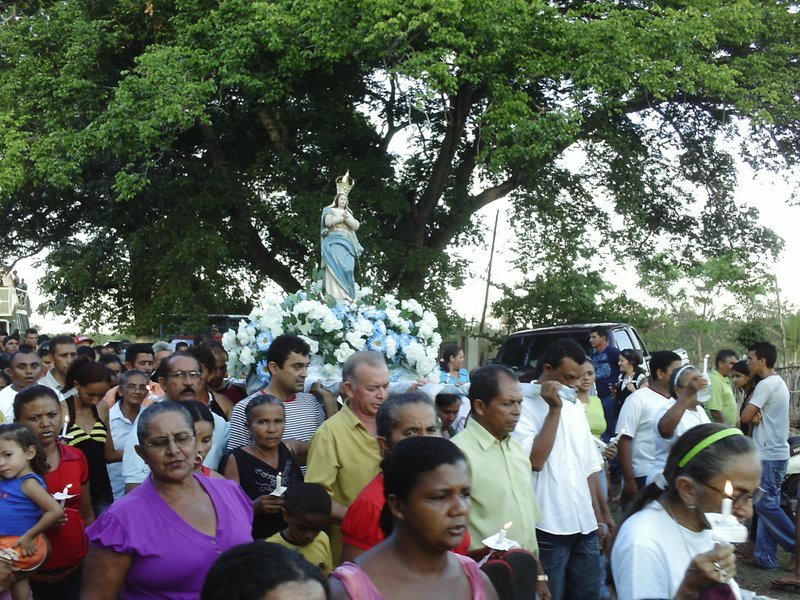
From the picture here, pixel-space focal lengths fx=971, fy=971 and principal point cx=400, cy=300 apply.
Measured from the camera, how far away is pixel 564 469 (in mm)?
5176

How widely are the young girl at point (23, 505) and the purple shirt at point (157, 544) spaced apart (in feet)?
3.89

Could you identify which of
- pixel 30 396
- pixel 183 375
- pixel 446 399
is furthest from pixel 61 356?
pixel 446 399

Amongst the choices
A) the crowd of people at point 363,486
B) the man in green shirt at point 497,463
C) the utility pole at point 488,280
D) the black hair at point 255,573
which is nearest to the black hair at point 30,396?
the crowd of people at point 363,486

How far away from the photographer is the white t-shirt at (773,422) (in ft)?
27.5

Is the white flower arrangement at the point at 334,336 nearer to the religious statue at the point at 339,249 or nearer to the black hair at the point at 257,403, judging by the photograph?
the black hair at the point at 257,403

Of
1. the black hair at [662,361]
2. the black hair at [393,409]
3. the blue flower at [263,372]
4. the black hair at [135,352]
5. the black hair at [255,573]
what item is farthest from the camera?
the black hair at [135,352]

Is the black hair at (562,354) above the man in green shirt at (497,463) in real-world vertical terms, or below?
above

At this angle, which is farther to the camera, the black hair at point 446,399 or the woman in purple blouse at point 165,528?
the black hair at point 446,399

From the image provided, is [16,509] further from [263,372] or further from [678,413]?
[678,413]

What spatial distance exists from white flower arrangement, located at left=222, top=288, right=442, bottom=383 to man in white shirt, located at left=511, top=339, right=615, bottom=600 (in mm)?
2106

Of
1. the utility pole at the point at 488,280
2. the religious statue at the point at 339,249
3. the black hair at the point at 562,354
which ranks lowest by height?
the black hair at the point at 562,354

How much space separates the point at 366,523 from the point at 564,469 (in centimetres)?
178

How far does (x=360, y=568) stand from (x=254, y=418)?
2.40m

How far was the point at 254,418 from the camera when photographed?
16.8ft
